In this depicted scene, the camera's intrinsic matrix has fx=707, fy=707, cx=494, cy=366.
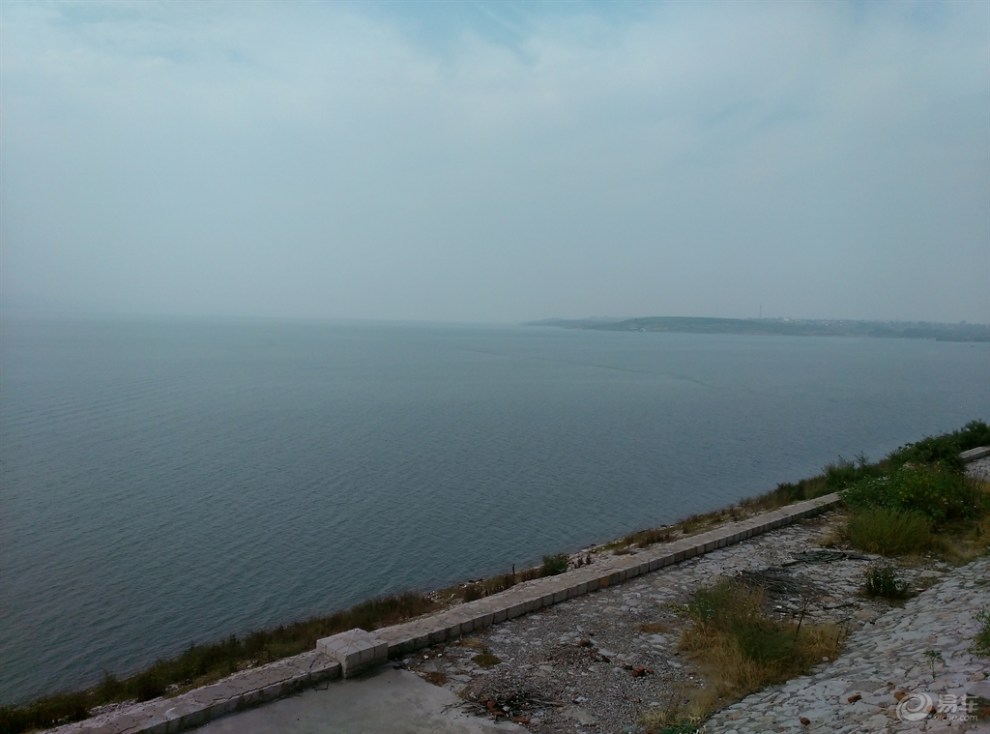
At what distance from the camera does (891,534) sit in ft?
35.3

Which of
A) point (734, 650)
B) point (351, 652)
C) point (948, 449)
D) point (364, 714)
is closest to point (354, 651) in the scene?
point (351, 652)

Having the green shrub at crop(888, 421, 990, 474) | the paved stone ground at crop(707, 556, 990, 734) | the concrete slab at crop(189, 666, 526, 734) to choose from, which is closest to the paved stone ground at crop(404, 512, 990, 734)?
the concrete slab at crop(189, 666, 526, 734)

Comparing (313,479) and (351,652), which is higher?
(351,652)

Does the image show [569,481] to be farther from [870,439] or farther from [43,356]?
[43,356]

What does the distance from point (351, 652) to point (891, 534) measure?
8493mm

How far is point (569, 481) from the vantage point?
26.2 metres

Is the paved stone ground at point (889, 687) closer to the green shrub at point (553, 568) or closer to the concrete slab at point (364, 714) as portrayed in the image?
the concrete slab at point (364, 714)

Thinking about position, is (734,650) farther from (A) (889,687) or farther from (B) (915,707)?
(B) (915,707)

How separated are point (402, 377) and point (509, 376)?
10334 mm

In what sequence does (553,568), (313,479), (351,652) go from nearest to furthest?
(351,652) → (553,568) → (313,479)

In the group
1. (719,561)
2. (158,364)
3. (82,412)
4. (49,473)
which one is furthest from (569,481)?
(158,364)

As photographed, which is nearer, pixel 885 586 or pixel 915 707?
pixel 915 707

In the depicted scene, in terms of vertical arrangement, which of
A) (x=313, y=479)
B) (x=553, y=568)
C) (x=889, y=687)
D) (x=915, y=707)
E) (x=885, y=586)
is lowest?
(x=313, y=479)

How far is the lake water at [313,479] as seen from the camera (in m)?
15.0
